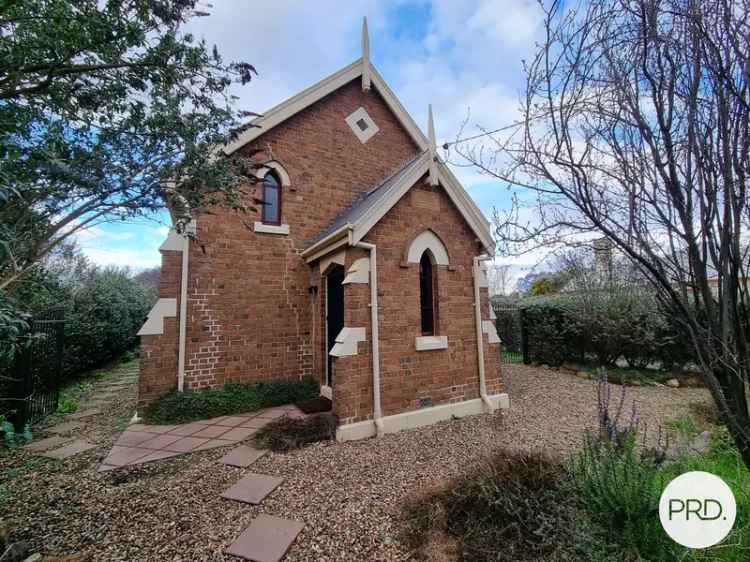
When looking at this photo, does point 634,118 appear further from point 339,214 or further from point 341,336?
point 339,214

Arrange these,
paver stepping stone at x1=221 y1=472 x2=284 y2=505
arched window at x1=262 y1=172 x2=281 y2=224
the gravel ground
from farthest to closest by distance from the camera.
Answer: arched window at x1=262 y1=172 x2=281 y2=224 < paver stepping stone at x1=221 y1=472 x2=284 y2=505 < the gravel ground

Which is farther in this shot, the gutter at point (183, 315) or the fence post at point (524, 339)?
the fence post at point (524, 339)

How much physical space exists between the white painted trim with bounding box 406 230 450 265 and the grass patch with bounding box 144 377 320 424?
4.01m

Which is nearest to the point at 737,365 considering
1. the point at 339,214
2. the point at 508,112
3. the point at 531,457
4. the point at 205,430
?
the point at 531,457

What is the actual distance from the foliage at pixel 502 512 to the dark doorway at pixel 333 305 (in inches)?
179

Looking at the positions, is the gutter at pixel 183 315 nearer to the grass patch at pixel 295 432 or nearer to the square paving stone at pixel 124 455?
the square paving stone at pixel 124 455

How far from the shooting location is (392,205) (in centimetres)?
653

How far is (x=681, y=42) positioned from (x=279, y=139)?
805cm

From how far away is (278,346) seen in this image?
7953 millimetres

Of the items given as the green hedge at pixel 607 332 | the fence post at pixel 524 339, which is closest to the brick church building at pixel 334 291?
the green hedge at pixel 607 332

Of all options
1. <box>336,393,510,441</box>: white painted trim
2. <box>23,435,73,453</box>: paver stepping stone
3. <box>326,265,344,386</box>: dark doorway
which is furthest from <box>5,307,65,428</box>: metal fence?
<box>336,393,510,441</box>: white painted trim

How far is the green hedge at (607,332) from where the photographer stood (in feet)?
32.3

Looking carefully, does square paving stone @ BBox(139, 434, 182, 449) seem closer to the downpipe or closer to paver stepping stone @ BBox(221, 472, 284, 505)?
paver stepping stone @ BBox(221, 472, 284, 505)

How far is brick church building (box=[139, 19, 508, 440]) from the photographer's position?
241 inches
